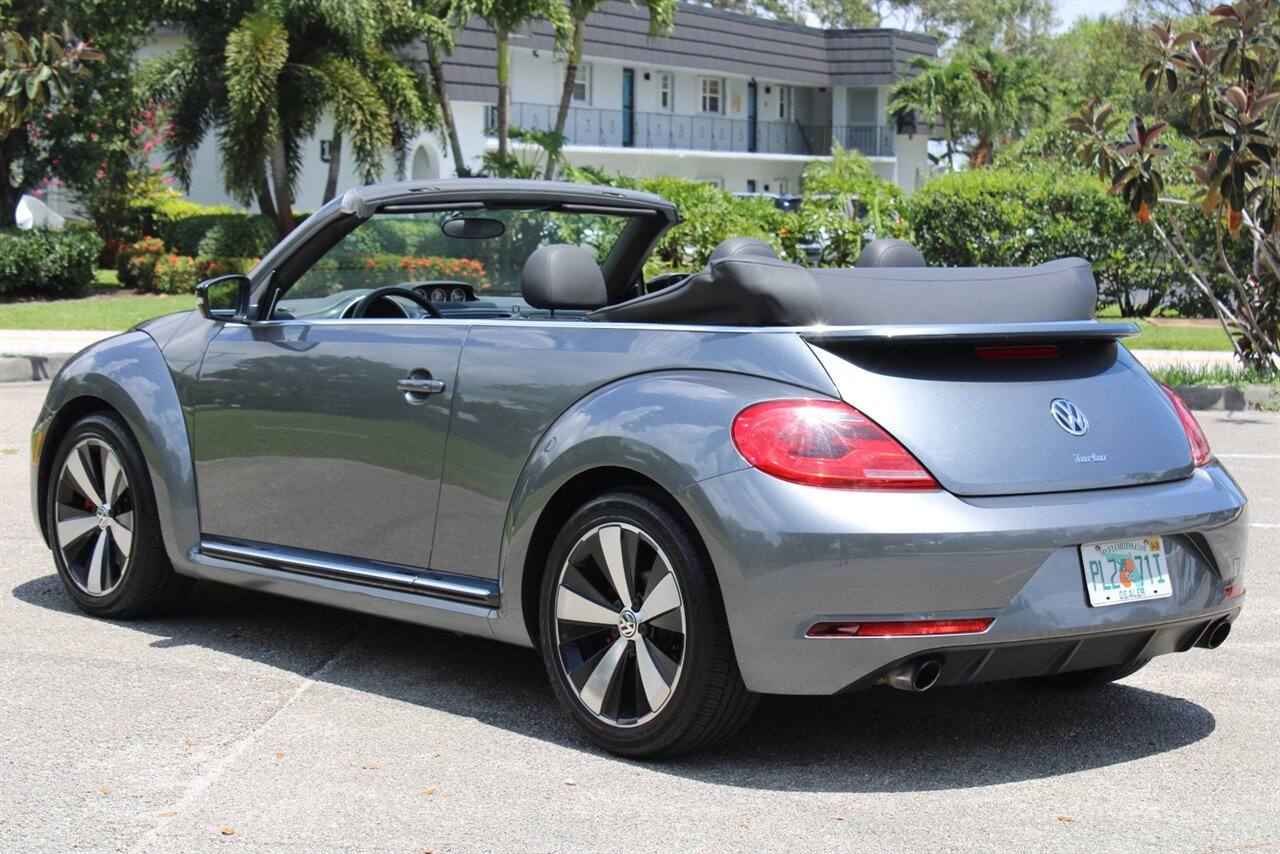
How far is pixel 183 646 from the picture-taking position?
19.0 feet

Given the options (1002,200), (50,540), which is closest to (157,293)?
(1002,200)

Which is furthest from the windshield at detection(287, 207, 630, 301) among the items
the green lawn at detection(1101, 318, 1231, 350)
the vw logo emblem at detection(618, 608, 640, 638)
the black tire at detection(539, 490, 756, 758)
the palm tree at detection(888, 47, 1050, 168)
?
the palm tree at detection(888, 47, 1050, 168)

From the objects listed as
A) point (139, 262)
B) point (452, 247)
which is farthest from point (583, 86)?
point (452, 247)

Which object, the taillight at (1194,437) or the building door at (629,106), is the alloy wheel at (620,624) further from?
the building door at (629,106)

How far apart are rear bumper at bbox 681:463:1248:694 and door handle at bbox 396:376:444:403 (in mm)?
1120

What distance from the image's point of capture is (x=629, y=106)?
2014 inches

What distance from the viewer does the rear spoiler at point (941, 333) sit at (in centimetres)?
420

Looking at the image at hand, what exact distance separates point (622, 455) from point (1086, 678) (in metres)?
1.81

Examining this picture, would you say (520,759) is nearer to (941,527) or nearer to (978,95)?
(941,527)

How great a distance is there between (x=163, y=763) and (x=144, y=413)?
1.76 metres

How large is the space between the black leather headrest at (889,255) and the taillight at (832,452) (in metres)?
1.49

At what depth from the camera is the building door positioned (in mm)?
50844

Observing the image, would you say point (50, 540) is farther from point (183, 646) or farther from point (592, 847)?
point (592, 847)

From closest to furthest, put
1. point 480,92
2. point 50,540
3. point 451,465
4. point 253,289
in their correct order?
point 451,465 < point 253,289 < point 50,540 < point 480,92
